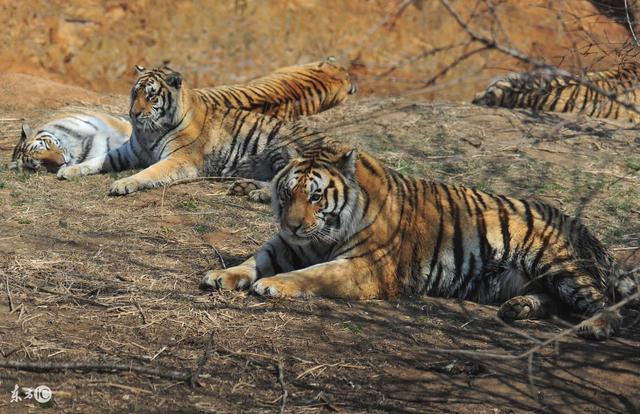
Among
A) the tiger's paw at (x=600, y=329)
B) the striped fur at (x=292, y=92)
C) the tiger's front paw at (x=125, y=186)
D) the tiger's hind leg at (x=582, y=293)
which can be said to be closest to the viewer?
the tiger's paw at (x=600, y=329)

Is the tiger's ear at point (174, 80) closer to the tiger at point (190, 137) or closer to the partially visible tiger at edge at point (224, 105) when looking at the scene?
the tiger at point (190, 137)

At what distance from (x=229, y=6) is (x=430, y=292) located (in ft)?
22.4

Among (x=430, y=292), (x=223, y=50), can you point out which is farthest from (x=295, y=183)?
(x=223, y=50)

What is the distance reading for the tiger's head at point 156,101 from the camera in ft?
25.2

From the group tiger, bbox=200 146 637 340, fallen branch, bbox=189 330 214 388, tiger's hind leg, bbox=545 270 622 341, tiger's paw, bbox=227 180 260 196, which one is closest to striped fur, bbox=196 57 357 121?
tiger's paw, bbox=227 180 260 196

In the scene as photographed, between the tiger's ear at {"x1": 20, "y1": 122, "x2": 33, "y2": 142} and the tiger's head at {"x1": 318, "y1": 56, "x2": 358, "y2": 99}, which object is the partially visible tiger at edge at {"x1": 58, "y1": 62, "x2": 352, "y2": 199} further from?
the tiger's head at {"x1": 318, "y1": 56, "x2": 358, "y2": 99}

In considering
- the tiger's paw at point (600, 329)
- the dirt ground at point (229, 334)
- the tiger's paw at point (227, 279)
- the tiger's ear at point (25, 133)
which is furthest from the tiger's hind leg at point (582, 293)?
the tiger's ear at point (25, 133)

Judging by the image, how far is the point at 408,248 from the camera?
16.3 feet

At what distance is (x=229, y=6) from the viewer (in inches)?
438

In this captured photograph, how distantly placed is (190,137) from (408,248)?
3265 mm

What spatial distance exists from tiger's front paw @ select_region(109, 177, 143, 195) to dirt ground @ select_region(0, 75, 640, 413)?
0.30 ft

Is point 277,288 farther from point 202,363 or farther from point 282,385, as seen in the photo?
point 282,385

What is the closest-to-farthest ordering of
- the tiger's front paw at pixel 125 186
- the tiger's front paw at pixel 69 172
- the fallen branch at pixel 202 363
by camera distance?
the fallen branch at pixel 202 363, the tiger's front paw at pixel 125 186, the tiger's front paw at pixel 69 172

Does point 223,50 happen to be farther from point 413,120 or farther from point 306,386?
point 306,386
